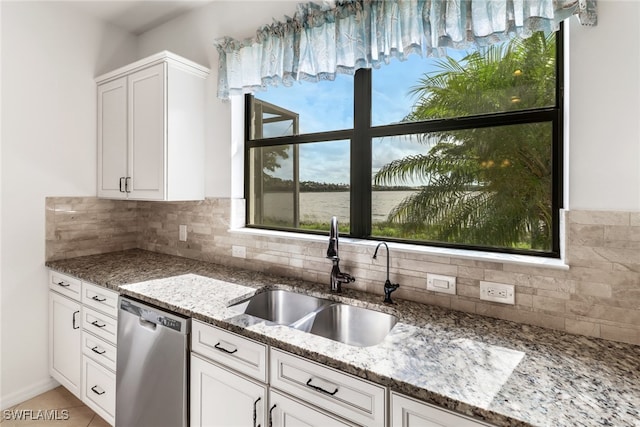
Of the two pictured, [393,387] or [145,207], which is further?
[145,207]

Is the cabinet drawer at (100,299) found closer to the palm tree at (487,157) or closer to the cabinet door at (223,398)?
the cabinet door at (223,398)

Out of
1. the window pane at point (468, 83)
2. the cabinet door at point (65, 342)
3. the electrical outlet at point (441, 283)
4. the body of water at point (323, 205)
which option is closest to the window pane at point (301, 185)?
the body of water at point (323, 205)

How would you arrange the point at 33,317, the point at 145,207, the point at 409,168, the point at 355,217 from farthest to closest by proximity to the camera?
the point at 145,207 < the point at 33,317 < the point at 355,217 < the point at 409,168

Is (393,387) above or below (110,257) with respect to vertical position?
below

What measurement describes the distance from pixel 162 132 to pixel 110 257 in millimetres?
1154

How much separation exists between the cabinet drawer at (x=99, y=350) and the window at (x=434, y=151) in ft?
4.10

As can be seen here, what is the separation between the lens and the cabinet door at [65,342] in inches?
85.0

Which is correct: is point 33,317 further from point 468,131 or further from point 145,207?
point 468,131

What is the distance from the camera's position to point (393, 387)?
3.26 ft

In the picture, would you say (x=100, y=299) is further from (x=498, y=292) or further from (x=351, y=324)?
(x=498, y=292)

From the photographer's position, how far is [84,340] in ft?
6.90

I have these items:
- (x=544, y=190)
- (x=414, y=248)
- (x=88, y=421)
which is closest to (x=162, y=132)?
(x=414, y=248)

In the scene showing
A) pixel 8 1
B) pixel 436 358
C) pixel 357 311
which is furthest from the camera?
pixel 8 1

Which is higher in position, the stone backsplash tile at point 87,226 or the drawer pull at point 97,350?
the stone backsplash tile at point 87,226
